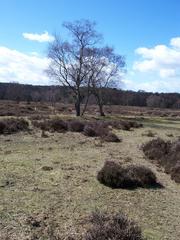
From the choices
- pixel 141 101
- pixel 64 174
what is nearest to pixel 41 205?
pixel 64 174

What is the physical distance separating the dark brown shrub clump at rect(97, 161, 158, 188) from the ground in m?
0.30

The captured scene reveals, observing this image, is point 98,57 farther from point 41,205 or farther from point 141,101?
point 141,101

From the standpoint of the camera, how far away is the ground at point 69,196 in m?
8.80

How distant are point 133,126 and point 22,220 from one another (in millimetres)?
29197

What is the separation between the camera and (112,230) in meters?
7.74

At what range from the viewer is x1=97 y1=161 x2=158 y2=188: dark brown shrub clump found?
1259 cm

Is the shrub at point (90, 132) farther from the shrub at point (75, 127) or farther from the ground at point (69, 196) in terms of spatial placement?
the ground at point (69, 196)

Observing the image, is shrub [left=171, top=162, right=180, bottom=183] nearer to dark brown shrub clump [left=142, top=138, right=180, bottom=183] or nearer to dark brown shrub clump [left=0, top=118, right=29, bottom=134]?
dark brown shrub clump [left=142, top=138, right=180, bottom=183]

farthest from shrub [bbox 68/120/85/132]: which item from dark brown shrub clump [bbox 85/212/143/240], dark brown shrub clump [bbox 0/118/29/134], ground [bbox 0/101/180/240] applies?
dark brown shrub clump [bbox 85/212/143/240]

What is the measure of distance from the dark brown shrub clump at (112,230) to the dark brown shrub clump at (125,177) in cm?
405

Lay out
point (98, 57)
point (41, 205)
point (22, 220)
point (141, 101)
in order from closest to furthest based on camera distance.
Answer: point (22, 220)
point (41, 205)
point (98, 57)
point (141, 101)

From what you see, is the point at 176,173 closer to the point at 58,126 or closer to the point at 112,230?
the point at 112,230

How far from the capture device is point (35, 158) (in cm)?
1684

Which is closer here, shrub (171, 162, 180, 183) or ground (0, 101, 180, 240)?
ground (0, 101, 180, 240)
